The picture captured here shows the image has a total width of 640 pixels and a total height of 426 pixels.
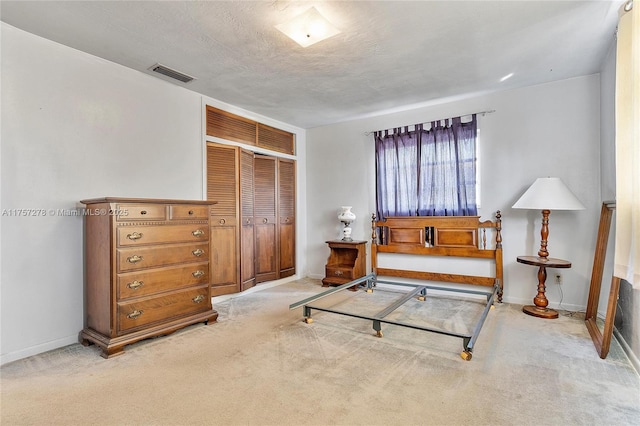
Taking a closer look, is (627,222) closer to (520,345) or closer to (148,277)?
(520,345)

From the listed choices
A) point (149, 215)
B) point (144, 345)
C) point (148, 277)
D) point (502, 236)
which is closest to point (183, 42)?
point (149, 215)

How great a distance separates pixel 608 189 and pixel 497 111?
1.45 metres

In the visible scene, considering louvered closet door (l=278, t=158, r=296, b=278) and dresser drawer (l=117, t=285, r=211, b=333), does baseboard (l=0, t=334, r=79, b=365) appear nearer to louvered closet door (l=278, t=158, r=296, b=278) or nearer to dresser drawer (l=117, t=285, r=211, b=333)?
dresser drawer (l=117, t=285, r=211, b=333)

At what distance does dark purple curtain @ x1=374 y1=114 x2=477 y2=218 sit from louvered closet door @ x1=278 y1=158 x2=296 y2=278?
57.4 inches

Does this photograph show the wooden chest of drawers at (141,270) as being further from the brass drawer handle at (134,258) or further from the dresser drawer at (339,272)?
the dresser drawer at (339,272)

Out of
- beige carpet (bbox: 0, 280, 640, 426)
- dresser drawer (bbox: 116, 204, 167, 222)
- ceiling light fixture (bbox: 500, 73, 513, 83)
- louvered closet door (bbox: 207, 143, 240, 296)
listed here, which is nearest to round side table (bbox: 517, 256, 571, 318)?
beige carpet (bbox: 0, 280, 640, 426)

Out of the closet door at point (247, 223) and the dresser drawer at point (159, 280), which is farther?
the closet door at point (247, 223)

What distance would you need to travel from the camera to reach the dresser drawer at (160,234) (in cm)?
Answer: 255

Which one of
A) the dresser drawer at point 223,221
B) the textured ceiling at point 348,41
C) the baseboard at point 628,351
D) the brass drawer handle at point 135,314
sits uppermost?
the textured ceiling at point 348,41

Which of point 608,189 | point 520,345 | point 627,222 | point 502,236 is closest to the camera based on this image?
point 627,222

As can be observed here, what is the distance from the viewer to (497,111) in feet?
12.7

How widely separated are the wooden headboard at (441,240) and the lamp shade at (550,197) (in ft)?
1.70

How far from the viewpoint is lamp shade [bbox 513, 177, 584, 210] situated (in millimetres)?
3135

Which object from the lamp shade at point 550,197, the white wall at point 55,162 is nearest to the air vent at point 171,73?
the white wall at point 55,162
